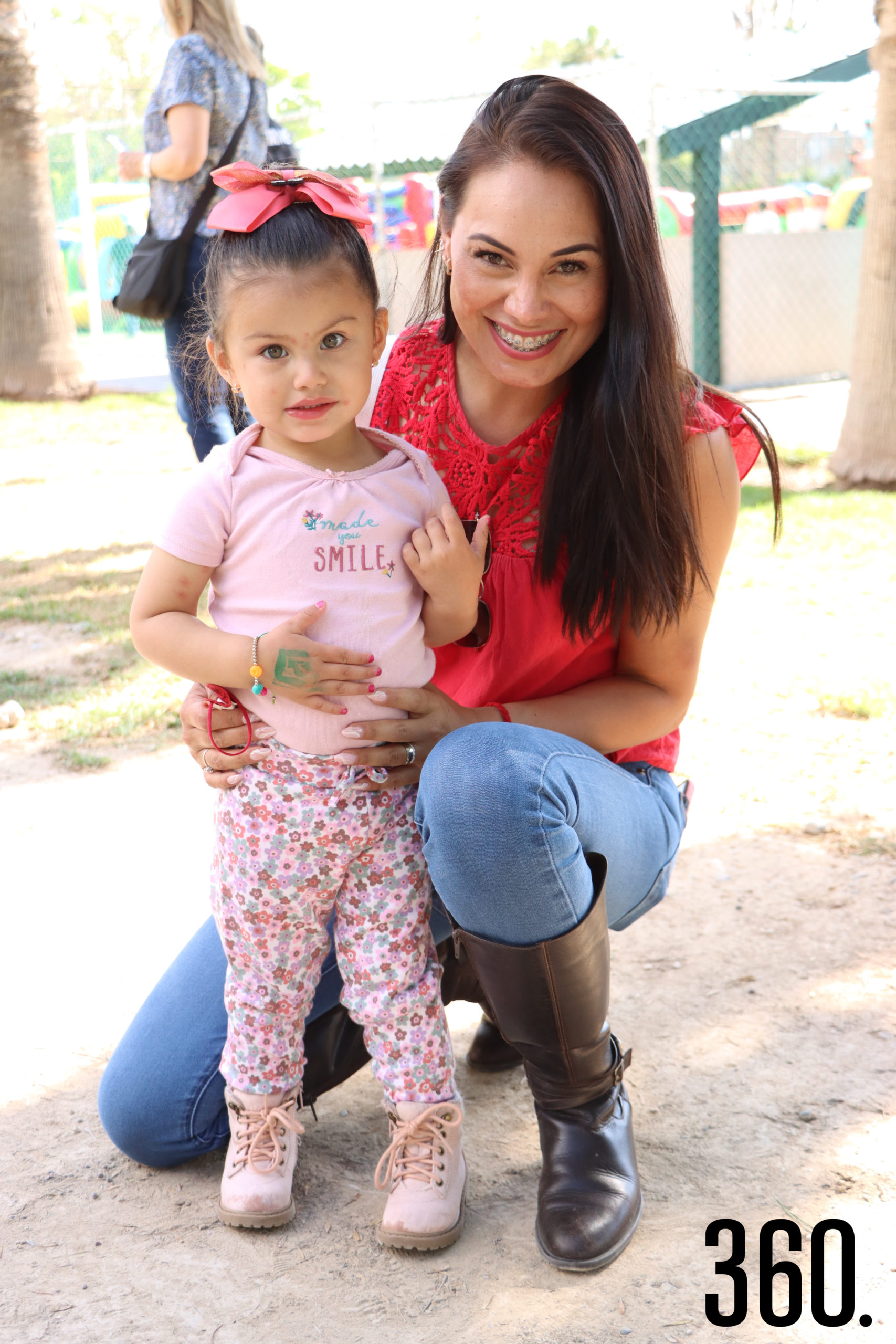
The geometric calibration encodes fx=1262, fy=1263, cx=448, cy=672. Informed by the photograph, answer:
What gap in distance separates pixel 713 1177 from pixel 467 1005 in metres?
0.61

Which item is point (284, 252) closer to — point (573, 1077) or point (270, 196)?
point (270, 196)

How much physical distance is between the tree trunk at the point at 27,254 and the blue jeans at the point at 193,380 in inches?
193

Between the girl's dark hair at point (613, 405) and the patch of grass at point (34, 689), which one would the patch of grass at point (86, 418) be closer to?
the patch of grass at point (34, 689)

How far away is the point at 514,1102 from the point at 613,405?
104 centimetres

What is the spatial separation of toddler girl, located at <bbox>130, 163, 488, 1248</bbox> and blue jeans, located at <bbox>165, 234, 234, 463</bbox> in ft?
6.54

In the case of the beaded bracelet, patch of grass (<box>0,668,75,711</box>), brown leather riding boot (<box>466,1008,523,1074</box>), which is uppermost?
the beaded bracelet

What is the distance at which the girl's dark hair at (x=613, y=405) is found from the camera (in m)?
1.61

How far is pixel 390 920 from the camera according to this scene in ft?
5.23

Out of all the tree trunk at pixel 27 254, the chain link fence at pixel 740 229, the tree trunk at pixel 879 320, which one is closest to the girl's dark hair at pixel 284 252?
the tree trunk at pixel 879 320

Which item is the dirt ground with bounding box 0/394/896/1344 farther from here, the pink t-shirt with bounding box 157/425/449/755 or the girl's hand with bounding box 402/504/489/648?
the girl's hand with bounding box 402/504/489/648

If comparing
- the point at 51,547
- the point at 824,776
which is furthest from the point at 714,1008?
the point at 51,547

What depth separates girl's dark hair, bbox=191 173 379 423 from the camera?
150 centimetres

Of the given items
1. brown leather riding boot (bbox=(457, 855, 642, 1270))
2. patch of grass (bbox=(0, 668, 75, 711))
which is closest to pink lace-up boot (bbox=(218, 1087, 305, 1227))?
brown leather riding boot (bbox=(457, 855, 642, 1270))

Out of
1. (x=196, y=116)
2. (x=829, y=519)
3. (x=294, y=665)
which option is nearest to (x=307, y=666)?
(x=294, y=665)
